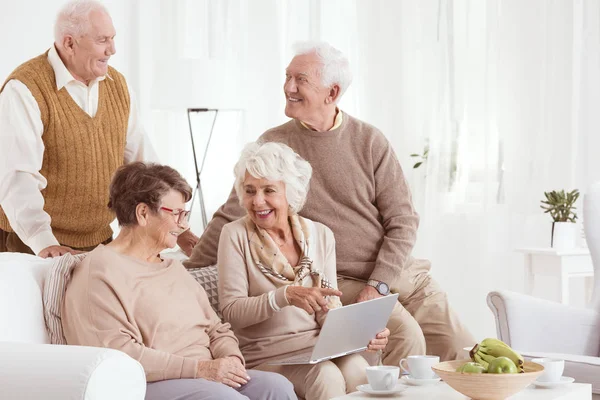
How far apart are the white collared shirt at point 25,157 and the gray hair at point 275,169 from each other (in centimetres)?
60

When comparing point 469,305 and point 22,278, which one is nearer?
point 22,278

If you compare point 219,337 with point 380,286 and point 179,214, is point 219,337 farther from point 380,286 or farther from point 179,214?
point 380,286

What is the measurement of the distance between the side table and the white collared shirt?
96.6 inches

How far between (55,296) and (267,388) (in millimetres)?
605

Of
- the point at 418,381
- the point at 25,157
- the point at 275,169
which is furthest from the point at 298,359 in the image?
the point at 25,157

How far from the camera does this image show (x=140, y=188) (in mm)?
2416

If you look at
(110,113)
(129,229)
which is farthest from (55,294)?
(110,113)

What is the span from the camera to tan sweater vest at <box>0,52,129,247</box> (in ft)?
9.47

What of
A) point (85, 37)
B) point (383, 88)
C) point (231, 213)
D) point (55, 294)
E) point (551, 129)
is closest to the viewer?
point (55, 294)

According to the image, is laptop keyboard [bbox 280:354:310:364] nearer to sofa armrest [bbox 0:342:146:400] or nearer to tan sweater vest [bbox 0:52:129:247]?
sofa armrest [bbox 0:342:146:400]

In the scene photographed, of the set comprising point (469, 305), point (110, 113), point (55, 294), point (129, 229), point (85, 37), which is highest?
point (85, 37)

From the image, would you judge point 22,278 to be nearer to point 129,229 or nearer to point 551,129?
point 129,229

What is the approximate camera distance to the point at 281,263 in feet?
9.05

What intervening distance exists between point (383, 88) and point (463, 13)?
2.03ft
